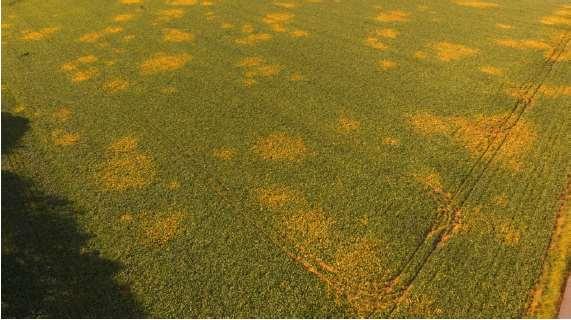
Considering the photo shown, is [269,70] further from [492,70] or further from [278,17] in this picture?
[492,70]

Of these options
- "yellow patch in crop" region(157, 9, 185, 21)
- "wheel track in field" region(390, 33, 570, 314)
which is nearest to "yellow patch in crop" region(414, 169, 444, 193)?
"wheel track in field" region(390, 33, 570, 314)

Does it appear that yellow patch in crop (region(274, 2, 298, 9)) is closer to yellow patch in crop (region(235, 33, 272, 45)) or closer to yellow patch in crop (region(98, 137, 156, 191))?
yellow patch in crop (region(235, 33, 272, 45))

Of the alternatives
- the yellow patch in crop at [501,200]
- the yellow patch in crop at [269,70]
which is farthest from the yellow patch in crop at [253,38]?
Answer: the yellow patch in crop at [501,200]

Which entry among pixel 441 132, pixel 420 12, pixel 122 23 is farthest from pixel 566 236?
pixel 122 23

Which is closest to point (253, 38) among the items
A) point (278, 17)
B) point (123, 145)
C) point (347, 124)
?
point (278, 17)

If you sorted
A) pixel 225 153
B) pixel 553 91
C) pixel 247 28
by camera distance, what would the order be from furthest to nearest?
pixel 247 28 → pixel 553 91 → pixel 225 153
